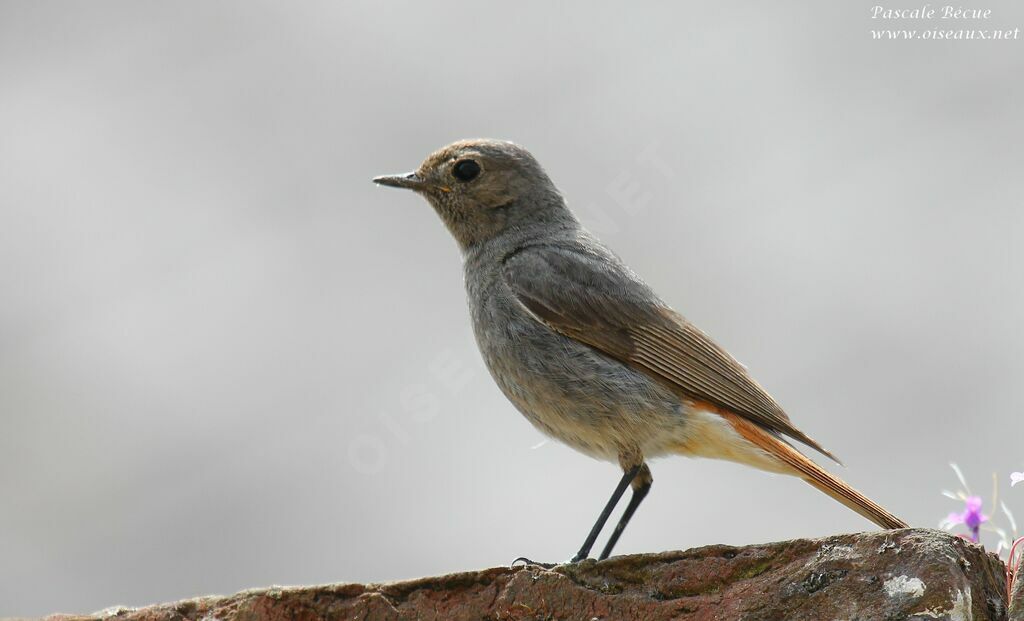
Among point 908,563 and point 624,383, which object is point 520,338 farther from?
point 908,563

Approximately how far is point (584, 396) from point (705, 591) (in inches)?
68.9

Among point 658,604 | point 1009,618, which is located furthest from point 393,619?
point 1009,618

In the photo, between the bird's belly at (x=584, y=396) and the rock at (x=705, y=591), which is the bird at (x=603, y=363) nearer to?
the bird's belly at (x=584, y=396)

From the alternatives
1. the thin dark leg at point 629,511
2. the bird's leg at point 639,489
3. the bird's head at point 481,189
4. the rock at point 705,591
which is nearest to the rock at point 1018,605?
the rock at point 705,591

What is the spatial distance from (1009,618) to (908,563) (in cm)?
23

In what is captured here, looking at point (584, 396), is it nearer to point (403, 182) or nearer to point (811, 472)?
point (811, 472)

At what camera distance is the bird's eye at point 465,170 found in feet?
18.2

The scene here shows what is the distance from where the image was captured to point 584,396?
4551 millimetres

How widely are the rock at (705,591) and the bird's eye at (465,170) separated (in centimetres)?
282

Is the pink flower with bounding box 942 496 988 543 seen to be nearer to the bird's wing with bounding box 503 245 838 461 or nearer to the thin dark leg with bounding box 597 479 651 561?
the bird's wing with bounding box 503 245 838 461

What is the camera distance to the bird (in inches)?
178

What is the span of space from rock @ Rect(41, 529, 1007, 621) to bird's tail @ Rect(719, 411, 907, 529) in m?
1.25

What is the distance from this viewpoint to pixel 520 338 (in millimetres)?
4777

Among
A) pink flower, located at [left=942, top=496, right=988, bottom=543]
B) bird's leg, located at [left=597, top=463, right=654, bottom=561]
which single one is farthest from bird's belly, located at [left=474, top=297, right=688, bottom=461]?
pink flower, located at [left=942, top=496, right=988, bottom=543]
